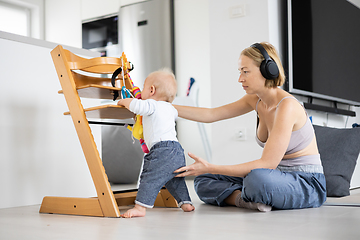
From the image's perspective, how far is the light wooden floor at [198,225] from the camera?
113 cm

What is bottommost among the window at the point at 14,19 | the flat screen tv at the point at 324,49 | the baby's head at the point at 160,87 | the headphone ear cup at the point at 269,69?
the baby's head at the point at 160,87

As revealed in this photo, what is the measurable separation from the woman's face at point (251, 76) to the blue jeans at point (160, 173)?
15.6 inches

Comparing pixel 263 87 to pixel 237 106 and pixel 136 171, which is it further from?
pixel 136 171

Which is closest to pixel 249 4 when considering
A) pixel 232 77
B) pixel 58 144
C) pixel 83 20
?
pixel 232 77

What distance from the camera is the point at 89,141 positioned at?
1537 millimetres

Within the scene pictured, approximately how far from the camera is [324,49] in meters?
2.85

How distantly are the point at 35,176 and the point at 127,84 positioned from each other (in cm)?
72

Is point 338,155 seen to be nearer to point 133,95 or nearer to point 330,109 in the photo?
point 330,109

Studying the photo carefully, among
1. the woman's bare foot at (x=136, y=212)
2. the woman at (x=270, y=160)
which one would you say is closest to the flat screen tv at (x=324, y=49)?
the woman at (x=270, y=160)

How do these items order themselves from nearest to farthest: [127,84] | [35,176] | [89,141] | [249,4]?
[89,141] → [127,84] → [35,176] → [249,4]

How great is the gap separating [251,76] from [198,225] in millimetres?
689

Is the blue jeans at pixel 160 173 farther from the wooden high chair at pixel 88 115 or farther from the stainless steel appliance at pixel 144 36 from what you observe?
the stainless steel appliance at pixel 144 36

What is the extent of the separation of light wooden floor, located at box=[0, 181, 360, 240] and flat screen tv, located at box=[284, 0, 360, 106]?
Result: 3.83ft

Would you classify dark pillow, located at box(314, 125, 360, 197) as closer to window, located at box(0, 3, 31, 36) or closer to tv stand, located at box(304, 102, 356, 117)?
tv stand, located at box(304, 102, 356, 117)
